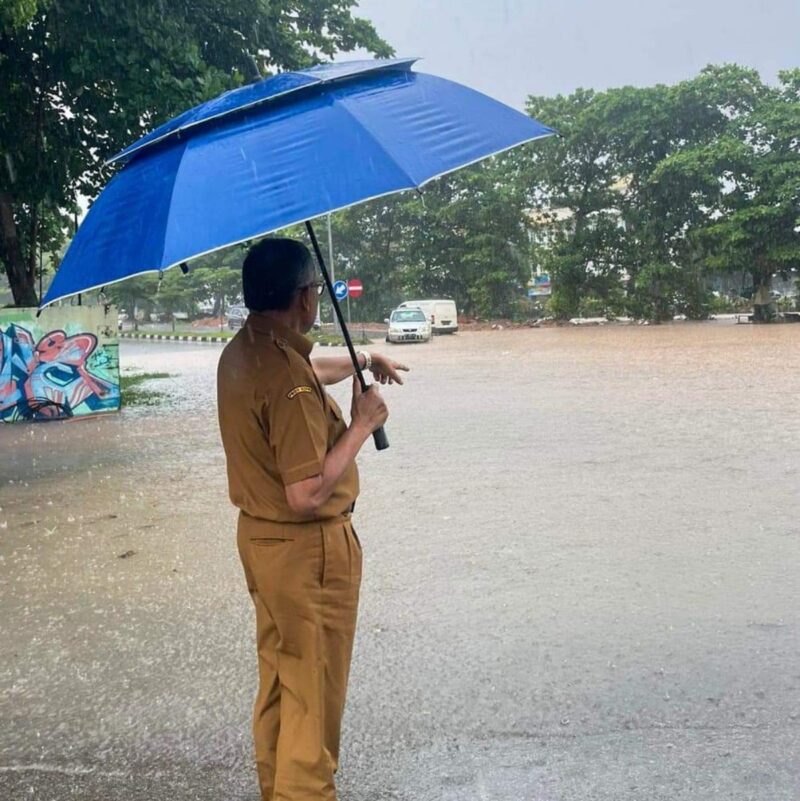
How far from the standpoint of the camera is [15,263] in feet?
41.0

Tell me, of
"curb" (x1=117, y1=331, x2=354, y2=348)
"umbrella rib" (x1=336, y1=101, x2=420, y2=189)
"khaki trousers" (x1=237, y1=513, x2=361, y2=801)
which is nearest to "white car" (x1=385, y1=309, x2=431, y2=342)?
"curb" (x1=117, y1=331, x2=354, y2=348)

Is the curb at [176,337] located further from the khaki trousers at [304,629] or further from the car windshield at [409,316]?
the khaki trousers at [304,629]

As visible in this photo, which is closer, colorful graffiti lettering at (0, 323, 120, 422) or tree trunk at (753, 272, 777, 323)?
colorful graffiti lettering at (0, 323, 120, 422)

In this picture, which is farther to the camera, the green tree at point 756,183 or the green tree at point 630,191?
the green tree at point 630,191

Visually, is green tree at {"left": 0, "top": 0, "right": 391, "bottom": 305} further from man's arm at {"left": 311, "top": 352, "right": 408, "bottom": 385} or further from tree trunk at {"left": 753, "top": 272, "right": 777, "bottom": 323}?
tree trunk at {"left": 753, "top": 272, "right": 777, "bottom": 323}

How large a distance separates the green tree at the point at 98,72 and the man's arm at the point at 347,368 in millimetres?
5216

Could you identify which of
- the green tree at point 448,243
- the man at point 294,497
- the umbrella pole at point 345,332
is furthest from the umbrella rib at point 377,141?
the green tree at point 448,243

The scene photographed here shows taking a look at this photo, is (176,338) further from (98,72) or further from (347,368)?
(347,368)

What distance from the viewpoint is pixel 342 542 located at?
2.13 meters

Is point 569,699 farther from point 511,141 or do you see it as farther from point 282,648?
point 511,141

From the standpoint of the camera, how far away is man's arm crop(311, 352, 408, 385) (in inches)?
105

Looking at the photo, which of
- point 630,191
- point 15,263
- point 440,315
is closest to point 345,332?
point 15,263

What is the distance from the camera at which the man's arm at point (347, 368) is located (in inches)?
105

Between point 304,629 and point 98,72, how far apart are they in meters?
8.42
